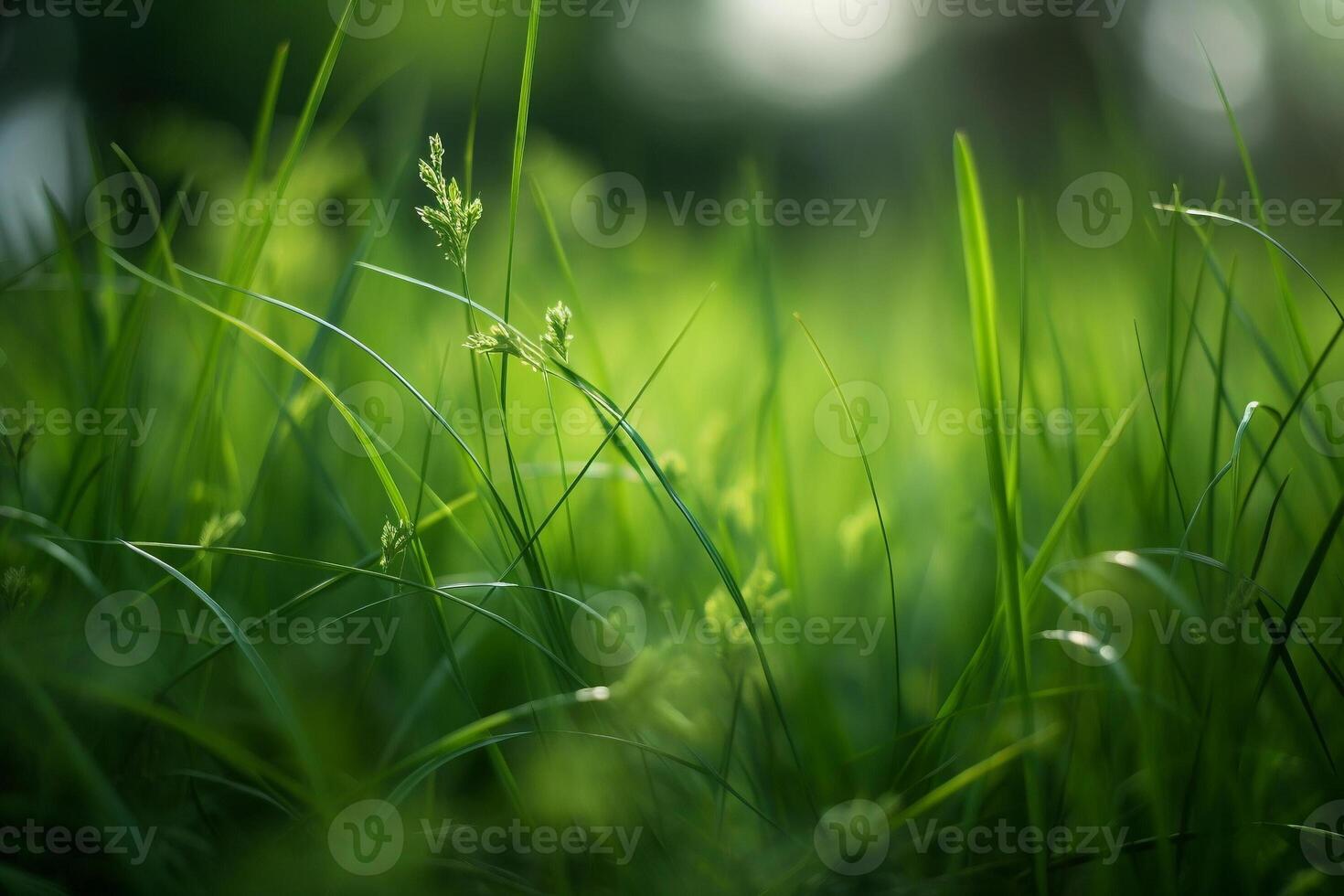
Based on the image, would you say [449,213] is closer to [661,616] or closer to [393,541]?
[393,541]

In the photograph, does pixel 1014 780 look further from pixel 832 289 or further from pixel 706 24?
pixel 706 24

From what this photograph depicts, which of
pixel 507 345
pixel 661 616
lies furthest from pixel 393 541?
pixel 661 616

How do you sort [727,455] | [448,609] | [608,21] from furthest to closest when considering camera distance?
[608,21], [727,455], [448,609]

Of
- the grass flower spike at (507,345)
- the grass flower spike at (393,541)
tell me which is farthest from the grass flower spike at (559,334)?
the grass flower spike at (393,541)

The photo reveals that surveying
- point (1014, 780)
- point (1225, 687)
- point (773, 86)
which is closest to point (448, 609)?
point (1014, 780)

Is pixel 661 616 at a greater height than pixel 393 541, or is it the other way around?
pixel 393 541

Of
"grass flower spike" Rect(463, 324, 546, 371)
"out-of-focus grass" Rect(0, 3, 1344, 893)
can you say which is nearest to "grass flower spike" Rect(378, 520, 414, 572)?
"out-of-focus grass" Rect(0, 3, 1344, 893)

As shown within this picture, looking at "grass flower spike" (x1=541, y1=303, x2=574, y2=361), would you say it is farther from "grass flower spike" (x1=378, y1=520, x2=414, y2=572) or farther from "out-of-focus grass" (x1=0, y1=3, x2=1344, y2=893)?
"grass flower spike" (x1=378, y1=520, x2=414, y2=572)
